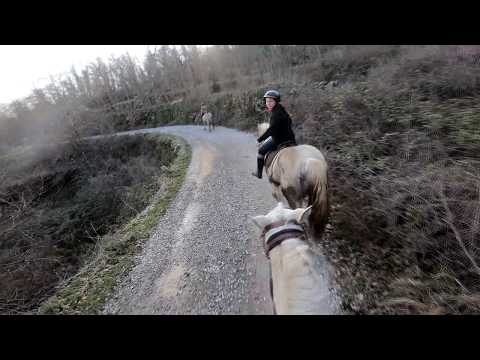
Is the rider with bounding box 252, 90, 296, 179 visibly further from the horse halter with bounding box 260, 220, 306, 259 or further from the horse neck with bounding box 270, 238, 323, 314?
the horse neck with bounding box 270, 238, 323, 314

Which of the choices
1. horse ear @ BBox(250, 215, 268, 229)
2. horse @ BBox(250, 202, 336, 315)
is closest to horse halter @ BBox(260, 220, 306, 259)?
horse @ BBox(250, 202, 336, 315)

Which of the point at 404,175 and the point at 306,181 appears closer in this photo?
the point at 306,181

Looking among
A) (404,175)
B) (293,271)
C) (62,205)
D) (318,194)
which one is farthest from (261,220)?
(62,205)

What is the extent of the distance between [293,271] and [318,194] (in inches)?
69.1

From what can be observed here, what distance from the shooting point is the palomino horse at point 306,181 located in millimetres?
2971

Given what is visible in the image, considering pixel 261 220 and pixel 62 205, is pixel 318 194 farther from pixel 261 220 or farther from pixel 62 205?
pixel 62 205

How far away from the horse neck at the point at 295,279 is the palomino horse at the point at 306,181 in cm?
149

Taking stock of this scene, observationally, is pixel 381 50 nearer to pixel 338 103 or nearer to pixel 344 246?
pixel 338 103

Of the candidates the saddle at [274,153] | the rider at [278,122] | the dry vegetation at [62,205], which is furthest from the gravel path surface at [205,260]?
the dry vegetation at [62,205]

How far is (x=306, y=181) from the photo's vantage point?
305 cm

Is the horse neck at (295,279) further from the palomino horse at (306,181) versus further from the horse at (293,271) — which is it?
the palomino horse at (306,181)

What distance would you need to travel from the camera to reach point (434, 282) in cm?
217
